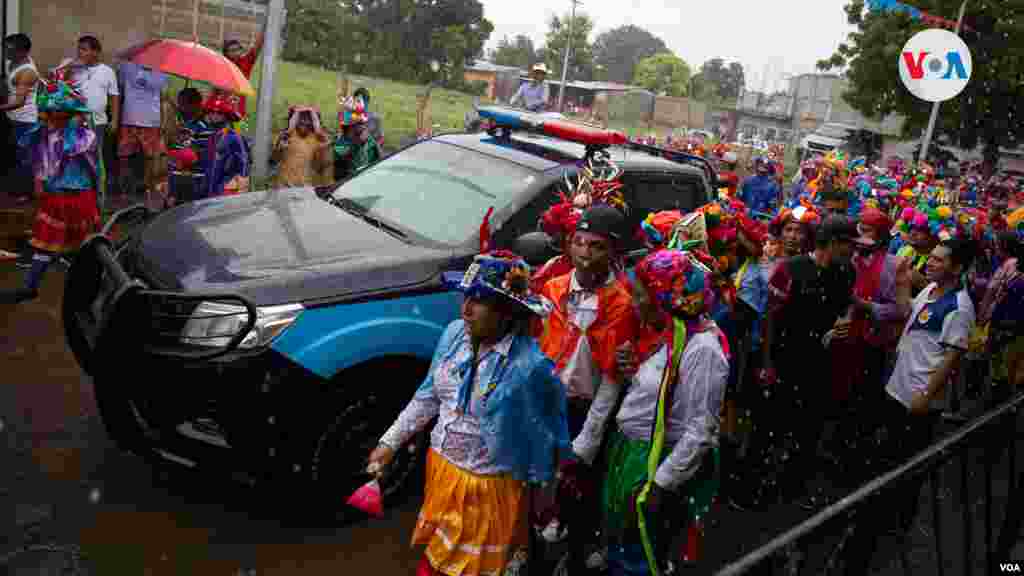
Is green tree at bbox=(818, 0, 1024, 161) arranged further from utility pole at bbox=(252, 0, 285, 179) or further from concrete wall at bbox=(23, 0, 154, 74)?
concrete wall at bbox=(23, 0, 154, 74)

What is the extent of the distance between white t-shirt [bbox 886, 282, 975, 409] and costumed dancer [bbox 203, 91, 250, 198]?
17.8ft

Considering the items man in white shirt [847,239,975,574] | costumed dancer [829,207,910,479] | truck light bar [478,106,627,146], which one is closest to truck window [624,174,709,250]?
truck light bar [478,106,627,146]

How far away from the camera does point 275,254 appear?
3.88 metres

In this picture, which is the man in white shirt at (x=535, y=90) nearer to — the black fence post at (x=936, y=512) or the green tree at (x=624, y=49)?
the black fence post at (x=936, y=512)

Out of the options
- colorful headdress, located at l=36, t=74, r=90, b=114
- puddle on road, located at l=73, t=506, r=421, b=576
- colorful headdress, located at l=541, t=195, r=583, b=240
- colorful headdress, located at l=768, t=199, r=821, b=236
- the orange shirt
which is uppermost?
colorful headdress, located at l=36, t=74, r=90, b=114

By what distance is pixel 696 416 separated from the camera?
2887 millimetres

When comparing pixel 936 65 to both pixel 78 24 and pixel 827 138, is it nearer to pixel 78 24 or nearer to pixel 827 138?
pixel 78 24

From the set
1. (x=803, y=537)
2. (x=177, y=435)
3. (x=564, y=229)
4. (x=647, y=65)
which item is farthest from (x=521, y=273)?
(x=647, y=65)

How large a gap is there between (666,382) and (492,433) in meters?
0.74

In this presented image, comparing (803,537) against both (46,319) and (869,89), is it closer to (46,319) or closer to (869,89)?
(46,319)

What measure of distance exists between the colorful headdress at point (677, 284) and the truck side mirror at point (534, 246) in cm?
116

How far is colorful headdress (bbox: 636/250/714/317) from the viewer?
2.96 metres

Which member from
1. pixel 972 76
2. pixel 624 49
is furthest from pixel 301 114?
pixel 624 49

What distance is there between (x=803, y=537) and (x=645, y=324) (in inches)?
52.5
